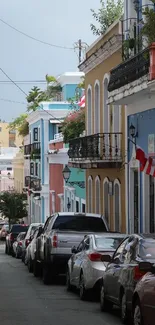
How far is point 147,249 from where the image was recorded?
13.3 metres

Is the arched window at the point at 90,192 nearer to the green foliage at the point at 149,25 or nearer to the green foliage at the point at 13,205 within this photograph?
the green foliage at the point at 149,25

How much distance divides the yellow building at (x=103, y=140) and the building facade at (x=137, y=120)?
3.48ft

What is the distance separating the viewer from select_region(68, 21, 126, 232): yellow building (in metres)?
28.6

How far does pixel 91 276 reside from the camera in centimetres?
1677

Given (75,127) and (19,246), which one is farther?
(75,127)

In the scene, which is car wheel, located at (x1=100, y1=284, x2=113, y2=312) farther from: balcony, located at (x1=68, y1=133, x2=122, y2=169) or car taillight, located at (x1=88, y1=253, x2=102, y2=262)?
balcony, located at (x1=68, y1=133, x2=122, y2=169)

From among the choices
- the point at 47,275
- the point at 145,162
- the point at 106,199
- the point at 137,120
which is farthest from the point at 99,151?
the point at 47,275

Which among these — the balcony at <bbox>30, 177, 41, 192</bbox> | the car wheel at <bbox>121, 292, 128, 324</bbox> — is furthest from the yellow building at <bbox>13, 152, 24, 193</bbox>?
the car wheel at <bbox>121, 292, 128, 324</bbox>

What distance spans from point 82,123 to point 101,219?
1639 centimetres

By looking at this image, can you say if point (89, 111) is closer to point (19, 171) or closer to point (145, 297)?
point (145, 297)

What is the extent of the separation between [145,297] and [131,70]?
10.7m

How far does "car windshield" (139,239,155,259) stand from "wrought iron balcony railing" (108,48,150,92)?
7.11m

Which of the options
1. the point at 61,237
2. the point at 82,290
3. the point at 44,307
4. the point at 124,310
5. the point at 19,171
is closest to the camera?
the point at 124,310

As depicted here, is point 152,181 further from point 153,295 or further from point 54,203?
point 54,203
